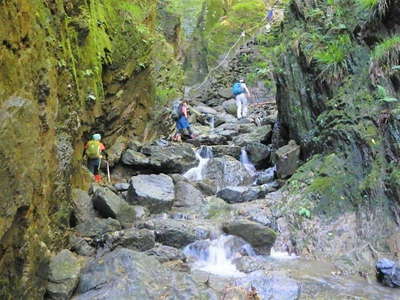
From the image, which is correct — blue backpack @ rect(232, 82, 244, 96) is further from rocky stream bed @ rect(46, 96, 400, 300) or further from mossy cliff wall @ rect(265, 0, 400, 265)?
mossy cliff wall @ rect(265, 0, 400, 265)

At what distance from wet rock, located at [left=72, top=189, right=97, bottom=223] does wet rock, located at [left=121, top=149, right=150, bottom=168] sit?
3212mm

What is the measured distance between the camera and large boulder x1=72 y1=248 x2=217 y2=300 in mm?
5805

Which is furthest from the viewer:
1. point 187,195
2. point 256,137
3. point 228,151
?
point 256,137

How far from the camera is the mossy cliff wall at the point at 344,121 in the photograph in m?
8.43

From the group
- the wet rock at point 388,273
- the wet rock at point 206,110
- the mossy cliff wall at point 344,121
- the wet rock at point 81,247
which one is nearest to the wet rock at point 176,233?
the wet rock at point 81,247

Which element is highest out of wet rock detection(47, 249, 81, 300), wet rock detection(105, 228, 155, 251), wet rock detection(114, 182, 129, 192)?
wet rock detection(114, 182, 129, 192)

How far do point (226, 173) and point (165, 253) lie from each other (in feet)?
18.1

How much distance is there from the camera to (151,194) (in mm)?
10078

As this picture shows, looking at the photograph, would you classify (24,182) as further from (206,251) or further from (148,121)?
(148,121)

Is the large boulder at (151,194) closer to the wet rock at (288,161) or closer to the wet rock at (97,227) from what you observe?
the wet rock at (97,227)

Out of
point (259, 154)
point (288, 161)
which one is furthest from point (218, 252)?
point (259, 154)

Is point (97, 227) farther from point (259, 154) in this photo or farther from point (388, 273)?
point (259, 154)

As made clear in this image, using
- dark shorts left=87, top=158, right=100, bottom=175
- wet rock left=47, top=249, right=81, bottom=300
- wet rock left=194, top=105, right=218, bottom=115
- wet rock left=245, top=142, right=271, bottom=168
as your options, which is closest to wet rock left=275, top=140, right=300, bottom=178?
wet rock left=245, top=142, right=271, bottom=168

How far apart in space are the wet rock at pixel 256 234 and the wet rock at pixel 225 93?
657 inches
